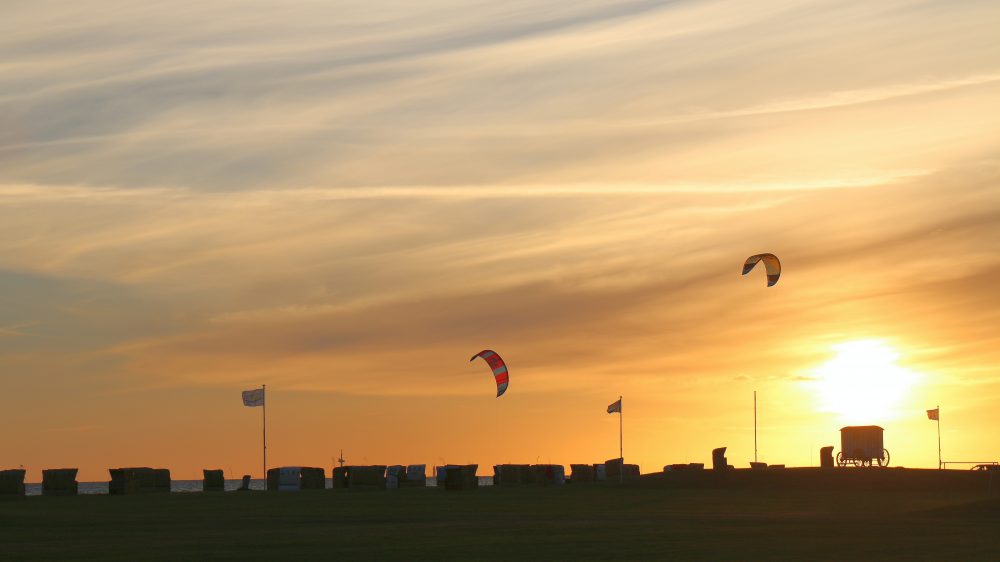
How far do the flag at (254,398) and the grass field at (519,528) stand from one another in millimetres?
32809

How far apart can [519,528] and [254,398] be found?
5756 cm

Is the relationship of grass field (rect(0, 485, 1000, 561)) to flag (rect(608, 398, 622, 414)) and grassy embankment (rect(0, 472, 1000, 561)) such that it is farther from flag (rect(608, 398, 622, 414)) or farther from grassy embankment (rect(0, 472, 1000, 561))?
flag (rect(608, 398, 622, 414))

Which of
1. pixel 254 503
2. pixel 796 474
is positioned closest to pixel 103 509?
pixel 254 503

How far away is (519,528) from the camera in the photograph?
3509 cm

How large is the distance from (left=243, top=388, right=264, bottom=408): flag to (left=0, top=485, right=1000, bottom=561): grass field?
1292 inches

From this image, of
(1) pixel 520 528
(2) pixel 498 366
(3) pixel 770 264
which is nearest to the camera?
(1) pixel 520 528

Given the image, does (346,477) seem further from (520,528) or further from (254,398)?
(520,528)

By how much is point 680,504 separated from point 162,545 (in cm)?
2484

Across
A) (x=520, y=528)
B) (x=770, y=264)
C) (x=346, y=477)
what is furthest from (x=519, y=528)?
(x=346, y=477)

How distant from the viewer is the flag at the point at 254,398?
8988 centimetres

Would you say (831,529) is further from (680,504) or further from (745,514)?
(680,504)

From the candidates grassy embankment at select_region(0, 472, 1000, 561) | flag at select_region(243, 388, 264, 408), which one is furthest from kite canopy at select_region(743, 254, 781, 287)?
flag at select_region(243, 388, 264, 408)

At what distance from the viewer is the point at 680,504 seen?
165ft

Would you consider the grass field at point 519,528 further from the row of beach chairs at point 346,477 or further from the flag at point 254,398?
the flag at point 254,398
